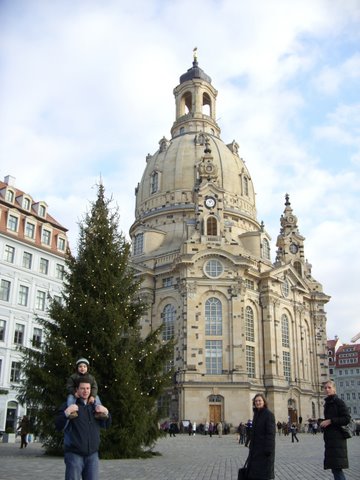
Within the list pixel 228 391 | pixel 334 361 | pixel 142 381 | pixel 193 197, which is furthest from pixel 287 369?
pixel 334 361

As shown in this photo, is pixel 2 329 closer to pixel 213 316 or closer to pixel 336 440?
pixel 213 316

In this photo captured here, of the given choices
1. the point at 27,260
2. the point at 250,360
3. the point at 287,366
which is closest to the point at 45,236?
the point at 27,260

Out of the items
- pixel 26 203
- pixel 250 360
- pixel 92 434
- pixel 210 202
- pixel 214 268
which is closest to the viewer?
pixel 92 434

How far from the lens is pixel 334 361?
113500 mm

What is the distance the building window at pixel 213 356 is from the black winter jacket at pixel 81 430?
162 ft

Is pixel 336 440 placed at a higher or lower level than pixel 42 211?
lower

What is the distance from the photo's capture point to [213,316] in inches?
2306

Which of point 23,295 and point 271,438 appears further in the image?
point 23,295

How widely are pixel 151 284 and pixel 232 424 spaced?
1861 cm

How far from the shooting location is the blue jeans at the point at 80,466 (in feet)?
26.9

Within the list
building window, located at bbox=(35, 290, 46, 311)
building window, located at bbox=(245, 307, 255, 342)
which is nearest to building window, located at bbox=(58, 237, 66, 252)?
building window, located at bbox=(35, 290, 46, 311)

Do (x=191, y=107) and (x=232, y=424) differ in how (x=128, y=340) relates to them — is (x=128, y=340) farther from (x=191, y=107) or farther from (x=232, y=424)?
(x=191, y=107)

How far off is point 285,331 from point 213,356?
13606mm

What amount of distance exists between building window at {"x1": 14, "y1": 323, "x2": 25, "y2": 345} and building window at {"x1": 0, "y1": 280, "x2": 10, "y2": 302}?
2.47 m
